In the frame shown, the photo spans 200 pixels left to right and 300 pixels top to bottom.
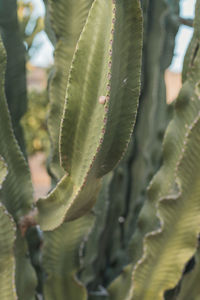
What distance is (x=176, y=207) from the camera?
90 centimetres

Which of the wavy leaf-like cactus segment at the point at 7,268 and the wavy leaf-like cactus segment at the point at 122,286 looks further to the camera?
the wavy leaf-like cactus segment at the point at 122,286

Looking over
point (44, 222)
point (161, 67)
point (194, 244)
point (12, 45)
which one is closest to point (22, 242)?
point (44, 222)

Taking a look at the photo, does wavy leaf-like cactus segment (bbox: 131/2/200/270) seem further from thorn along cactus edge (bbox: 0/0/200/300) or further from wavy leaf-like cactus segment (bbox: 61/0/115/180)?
wavy leaf-like cactus segment (bbox: 61/0/115/180)

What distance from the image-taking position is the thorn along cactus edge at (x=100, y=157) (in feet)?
2.31

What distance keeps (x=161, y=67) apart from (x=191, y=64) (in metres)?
0.35

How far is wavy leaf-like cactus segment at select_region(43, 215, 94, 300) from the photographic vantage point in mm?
1011

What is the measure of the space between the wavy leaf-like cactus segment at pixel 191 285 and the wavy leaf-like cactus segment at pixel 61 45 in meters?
0.36

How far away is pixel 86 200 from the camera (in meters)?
0.77

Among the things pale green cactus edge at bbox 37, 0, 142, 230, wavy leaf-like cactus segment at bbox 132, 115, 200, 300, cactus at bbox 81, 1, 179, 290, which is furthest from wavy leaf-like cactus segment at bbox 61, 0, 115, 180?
cactus at bbox 81, 1, 179, 290

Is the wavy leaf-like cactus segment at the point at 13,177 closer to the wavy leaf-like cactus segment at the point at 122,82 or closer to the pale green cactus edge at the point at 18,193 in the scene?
the pale green cactus edge at the point at 18,193

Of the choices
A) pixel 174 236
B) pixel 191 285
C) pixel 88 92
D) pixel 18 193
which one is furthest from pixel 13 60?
pixel 191 285

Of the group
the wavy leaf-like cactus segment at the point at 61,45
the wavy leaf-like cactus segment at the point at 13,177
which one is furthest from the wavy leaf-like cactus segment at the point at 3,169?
the wavy leaf-like cactus segment at the point at 61,45

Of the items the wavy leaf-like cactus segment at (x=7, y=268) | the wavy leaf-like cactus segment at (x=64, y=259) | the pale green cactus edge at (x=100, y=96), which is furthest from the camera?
the wavy leaf-like cactus segment at (x=64, y=259)

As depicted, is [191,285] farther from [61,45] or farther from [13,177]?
[61,45]
